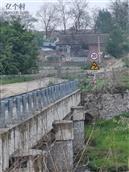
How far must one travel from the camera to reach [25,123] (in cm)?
1457

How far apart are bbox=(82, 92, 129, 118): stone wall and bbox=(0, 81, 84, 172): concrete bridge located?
14.0 meters

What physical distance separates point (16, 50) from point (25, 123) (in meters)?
27.5

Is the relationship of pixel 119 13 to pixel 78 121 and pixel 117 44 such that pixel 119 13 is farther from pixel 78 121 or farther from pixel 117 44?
pixel 78 121

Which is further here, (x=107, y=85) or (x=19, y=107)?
(x=107, y=85)

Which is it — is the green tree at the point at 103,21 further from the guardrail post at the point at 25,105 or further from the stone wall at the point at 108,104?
the guardrail post at the point at 25,105

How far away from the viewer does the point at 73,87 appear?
32.0 m

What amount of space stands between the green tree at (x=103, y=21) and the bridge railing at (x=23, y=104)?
5281 cm

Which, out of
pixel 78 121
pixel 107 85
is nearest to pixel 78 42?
pixel 107 85

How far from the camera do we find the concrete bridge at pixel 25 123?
12.1 m

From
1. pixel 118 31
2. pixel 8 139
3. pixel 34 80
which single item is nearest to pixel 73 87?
pixel 34 80

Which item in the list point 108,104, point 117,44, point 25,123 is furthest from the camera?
point 117,44

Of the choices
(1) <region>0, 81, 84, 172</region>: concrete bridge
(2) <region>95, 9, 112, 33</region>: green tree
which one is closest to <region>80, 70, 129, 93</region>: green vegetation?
(1) <region>0, 81, 84, 172</region>: concrete bridge

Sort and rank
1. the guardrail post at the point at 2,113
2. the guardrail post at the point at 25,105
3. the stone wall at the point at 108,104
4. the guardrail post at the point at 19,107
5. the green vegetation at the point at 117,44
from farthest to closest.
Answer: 1. the green vegetation at the point at 117,44
2. the stone wall at the point at 108,104
3. the guardrail post at the point at 25,105
4. the guardrail post at the point at 19,107
5. the guardrail post at the point at 2,113

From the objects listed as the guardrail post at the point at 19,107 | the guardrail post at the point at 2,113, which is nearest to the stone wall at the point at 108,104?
the guardrail post at the point at 19,107
